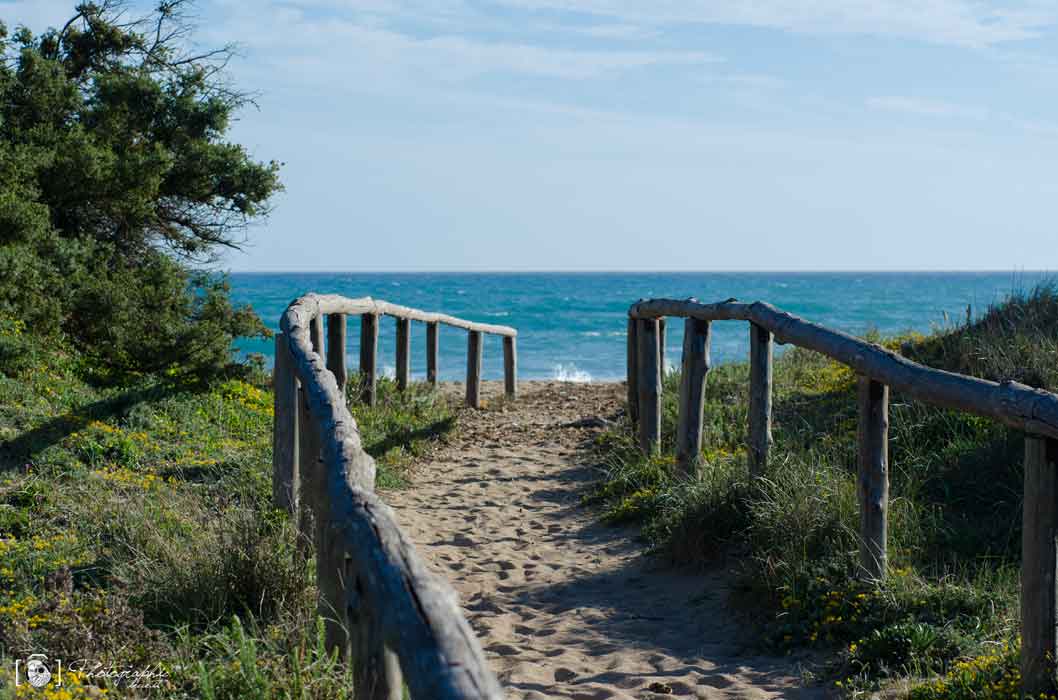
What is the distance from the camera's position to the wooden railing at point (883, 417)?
154 inches

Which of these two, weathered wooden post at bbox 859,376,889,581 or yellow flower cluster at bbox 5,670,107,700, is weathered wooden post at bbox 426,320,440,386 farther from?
yellow flower cluster at bbox 5,670,107,700

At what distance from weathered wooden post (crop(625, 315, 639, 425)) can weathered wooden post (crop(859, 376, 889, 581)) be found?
17.1ft

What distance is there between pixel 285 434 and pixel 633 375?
221 inches

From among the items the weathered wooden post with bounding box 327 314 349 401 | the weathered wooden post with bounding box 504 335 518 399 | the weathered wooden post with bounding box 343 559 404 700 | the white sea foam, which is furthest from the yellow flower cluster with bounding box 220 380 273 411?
the white sea foam

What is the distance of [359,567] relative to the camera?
2727mm

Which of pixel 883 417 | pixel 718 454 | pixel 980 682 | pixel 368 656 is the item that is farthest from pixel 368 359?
pixel 368 656

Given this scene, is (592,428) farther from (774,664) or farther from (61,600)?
(61,600)

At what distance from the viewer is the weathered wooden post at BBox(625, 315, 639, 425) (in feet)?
34.8

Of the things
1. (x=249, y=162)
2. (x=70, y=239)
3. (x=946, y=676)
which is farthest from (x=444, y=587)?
(x=249, y=162)

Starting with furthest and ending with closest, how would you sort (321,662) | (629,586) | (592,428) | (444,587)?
(592,428) → (629,586) → (321,662) → (444,587)

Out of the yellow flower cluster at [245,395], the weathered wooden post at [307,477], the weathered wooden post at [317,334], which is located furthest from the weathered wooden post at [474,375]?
the weathered wooden post at [307,477]

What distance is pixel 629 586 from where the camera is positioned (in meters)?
6.14

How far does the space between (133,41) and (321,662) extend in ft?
37.5

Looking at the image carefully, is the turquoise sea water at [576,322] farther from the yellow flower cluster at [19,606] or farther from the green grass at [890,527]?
the yellow flower cluster at [19,606]
